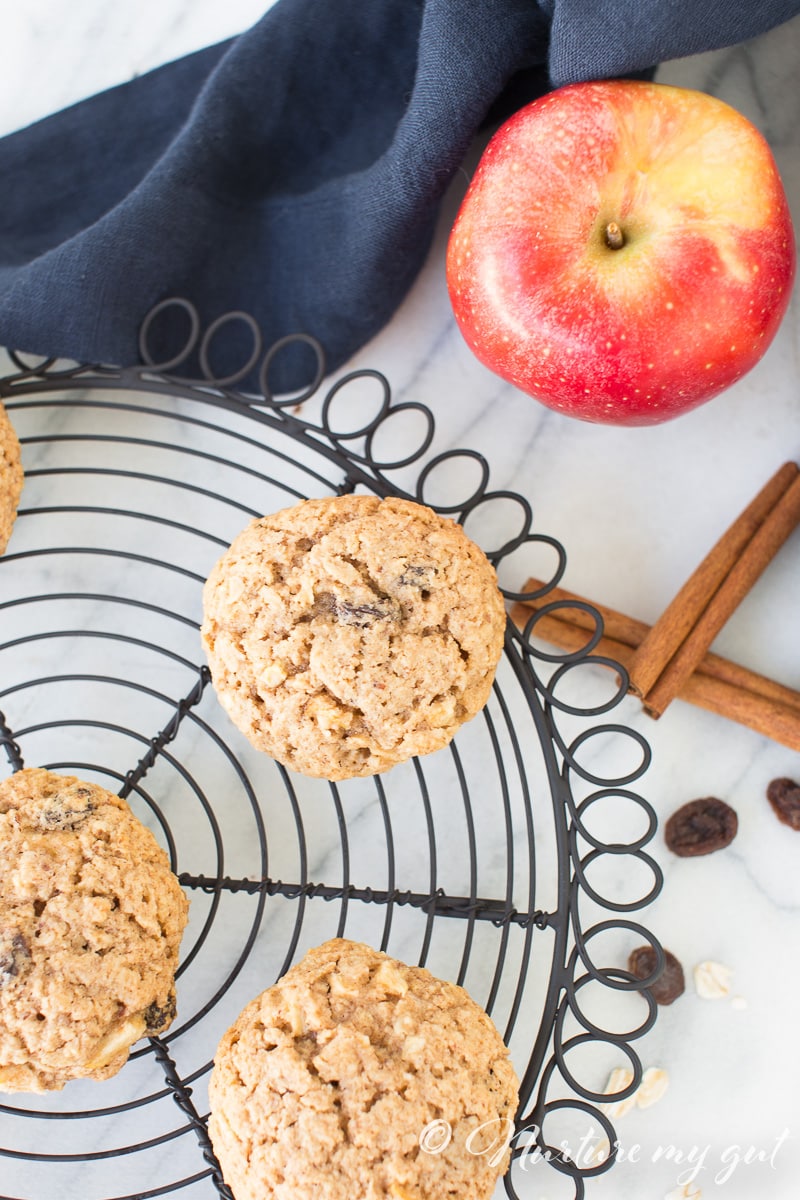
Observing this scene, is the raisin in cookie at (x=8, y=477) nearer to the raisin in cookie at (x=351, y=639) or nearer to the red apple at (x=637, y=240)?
the raisin in cookie at (x=351, y=639)

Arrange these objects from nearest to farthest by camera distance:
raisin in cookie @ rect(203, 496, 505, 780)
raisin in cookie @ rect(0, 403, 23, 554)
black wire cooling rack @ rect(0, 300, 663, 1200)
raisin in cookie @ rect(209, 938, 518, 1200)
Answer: raisin in cookie @ rect(209, 938, 518, 1200)
raisin in cookie @ rect(203, 496, 505, 780)
raisin in cookie @ rect(0, 403, 23, 554)
black wire cooling rack @ rect(0, 300, 663, 1200)

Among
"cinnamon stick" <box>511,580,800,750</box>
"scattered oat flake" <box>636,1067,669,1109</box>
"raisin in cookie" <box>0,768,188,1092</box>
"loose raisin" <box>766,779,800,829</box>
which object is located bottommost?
"raisin in cookie" <box>0,768,188,1092</box>

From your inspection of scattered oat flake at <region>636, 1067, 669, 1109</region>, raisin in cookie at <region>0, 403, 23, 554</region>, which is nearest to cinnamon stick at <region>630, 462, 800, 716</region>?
scattered oat flake at <region>636, 1067, 669, 1109</region>

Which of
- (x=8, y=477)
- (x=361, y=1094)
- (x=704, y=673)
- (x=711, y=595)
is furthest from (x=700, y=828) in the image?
(x=8, y=477)

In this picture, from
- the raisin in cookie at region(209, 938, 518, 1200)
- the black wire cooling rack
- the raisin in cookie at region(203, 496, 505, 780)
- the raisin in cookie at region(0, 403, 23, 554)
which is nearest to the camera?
the raisin in cookie at region(209, 938, 518, 1200)

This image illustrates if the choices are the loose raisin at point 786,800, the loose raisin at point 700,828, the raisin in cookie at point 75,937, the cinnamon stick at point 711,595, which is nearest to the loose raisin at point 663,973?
the loose raisin at point 700,828

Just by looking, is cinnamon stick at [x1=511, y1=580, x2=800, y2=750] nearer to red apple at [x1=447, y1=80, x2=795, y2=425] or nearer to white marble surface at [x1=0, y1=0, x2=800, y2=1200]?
white marble surface at [x1=0, y1=0, x2=800, y2=1200]
